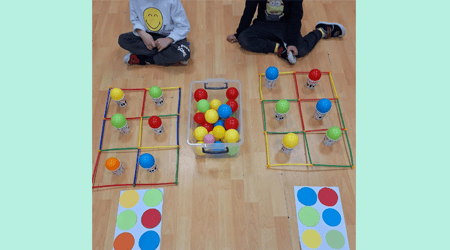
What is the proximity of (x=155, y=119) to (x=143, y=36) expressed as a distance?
53 cm

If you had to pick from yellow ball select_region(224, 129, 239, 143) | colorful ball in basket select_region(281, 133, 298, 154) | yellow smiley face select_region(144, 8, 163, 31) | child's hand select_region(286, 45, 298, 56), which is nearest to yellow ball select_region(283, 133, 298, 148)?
colorful ball in basket select_region(281, 133, 298, 154)

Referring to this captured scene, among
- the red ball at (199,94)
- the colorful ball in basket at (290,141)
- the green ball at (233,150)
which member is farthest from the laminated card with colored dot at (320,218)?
the red ball at (199,94)

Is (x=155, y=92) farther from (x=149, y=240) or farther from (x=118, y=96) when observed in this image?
(x=149, y=240)

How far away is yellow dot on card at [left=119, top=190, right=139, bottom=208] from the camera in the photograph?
1127 millimetres

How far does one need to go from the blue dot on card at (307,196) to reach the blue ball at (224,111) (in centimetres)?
49

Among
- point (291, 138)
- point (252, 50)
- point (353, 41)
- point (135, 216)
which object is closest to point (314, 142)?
point (291, 138)

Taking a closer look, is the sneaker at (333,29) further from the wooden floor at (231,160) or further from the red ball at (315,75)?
the red ball at (315,75)

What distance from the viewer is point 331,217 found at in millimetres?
1081

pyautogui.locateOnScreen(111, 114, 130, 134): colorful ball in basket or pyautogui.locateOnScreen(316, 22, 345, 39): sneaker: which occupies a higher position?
pyautogui.locateOnScreen(316, 22, 345, 39): sneaker

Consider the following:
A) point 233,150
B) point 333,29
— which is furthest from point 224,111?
point 333,29

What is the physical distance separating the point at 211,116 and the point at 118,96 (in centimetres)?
A: 53

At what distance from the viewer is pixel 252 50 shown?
154 cm

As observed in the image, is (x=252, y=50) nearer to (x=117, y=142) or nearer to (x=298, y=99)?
(x=298, y=99)

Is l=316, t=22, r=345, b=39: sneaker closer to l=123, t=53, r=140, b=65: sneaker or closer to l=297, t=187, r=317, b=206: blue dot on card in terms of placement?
l=297, t=187, r=317, b=206: blue dot on card
